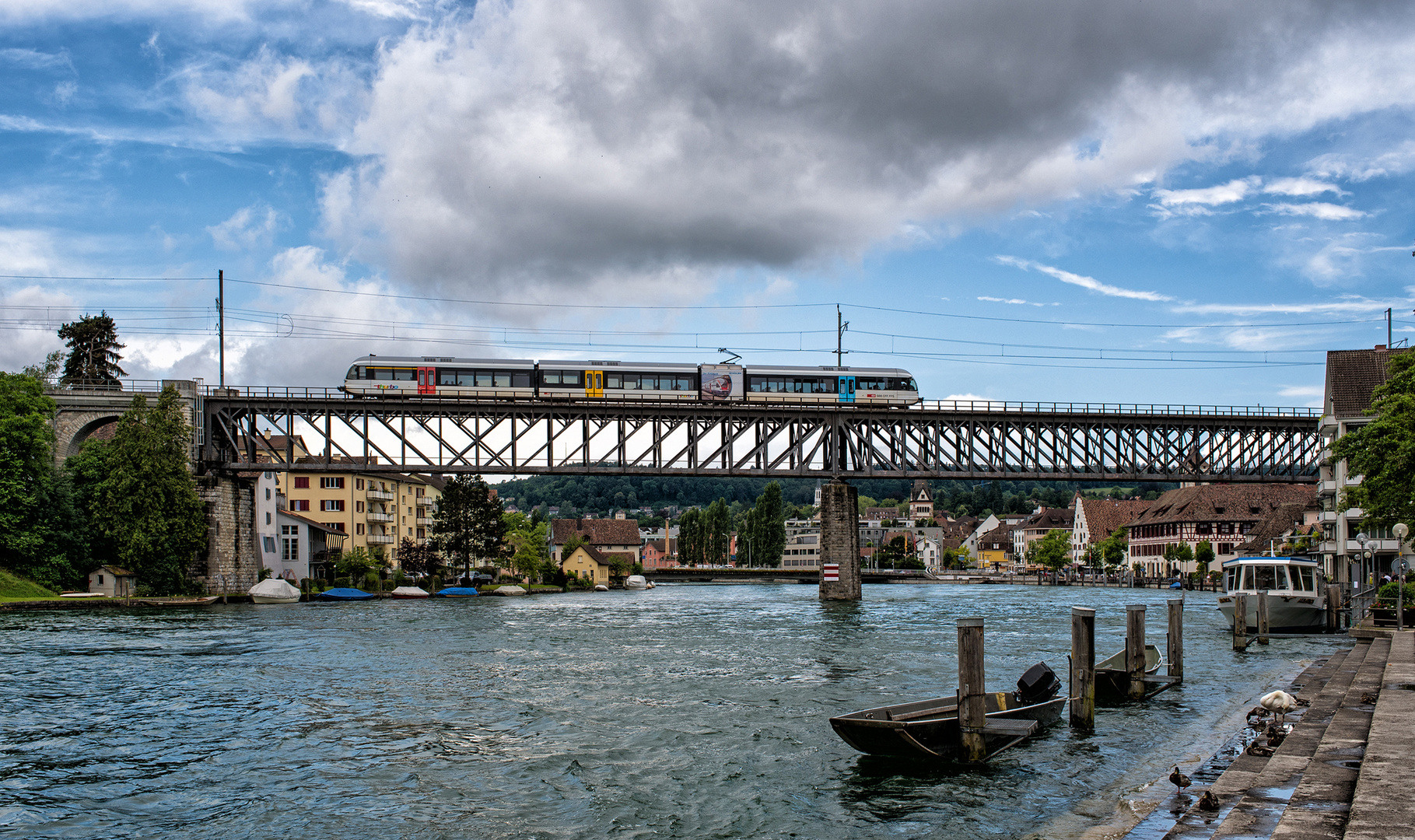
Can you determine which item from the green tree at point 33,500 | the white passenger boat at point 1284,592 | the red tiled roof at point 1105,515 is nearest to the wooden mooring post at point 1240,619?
the white passenger boat at point 1284,592

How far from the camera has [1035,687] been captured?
69.5 ft

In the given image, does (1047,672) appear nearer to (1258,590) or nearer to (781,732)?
(781,732)

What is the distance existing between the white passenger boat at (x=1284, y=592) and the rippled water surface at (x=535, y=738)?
3.55m

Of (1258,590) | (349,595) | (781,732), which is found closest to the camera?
(781,732)

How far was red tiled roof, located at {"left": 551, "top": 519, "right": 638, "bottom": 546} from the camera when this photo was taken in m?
164

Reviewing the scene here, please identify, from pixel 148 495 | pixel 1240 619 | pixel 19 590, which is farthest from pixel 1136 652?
pixel 148 495

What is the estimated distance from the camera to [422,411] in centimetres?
7369

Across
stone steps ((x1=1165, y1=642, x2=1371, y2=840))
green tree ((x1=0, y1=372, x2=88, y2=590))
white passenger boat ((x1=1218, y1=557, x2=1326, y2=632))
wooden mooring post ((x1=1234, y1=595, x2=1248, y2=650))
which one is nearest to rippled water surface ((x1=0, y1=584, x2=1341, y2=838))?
wooden mooring post ((x1=1234, y1=595, x2=1248, y2=650))

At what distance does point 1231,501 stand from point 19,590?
118515mm

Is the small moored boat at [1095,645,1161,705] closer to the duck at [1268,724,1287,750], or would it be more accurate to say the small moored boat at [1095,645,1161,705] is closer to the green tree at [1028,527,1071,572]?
the duck at [1268,724,1287,750]

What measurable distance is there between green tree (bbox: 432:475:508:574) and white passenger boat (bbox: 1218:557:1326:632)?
240ft

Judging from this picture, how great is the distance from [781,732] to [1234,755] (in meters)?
8.53

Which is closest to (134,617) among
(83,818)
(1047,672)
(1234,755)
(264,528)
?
(264,528)

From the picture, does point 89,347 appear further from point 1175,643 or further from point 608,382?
point 1175,643
